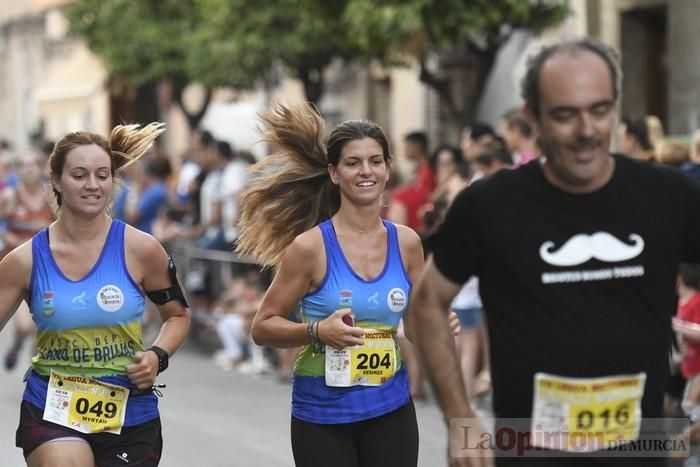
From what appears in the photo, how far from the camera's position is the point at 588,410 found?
4000mm

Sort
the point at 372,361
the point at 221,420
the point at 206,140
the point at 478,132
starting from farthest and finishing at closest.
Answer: the point at 206,140
the point at 478,132
the point at 221,420
the point at 372,361

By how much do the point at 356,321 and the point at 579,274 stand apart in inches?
80.7

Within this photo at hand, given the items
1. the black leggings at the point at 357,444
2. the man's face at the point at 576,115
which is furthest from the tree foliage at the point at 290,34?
the man's face at the point at 576,115

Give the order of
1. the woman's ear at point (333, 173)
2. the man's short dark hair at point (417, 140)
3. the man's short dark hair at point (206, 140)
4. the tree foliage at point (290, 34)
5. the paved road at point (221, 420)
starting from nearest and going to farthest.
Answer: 1. the woman's ear at point (333, 173)
2. the paved road at point (221, 420)
3. the man's short dark hair at point (417, 140)
4. the tree foliage at point (290, 34)
5. the man's short dark hair at point (206, 140)

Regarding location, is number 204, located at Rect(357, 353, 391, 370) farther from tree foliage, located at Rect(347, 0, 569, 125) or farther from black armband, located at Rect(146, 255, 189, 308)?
tree foliage, located at Rect(347, 0, 569, 125)

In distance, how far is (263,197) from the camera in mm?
6930

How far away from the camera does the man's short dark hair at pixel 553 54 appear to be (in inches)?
156

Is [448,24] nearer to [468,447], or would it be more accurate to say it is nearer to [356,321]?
[356,321]

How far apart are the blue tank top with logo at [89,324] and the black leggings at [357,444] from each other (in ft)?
1.95

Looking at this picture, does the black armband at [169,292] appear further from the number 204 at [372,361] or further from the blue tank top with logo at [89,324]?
the number 204 at [372,361]

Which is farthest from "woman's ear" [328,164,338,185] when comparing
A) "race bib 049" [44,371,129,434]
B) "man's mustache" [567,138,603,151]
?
"man's mustache" [567,138,603,151]

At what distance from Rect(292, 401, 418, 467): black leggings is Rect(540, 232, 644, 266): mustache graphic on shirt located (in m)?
1.99

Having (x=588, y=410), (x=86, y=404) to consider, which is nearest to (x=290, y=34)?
(x=86, y=404)

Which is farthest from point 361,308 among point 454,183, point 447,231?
point 454,183
